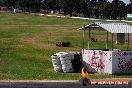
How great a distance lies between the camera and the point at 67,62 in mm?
24688

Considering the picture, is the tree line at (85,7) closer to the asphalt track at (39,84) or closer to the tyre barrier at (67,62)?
the tyre barrier at (67,62)

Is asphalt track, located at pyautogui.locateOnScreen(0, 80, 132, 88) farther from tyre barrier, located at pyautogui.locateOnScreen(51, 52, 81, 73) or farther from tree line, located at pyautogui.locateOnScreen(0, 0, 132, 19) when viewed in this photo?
tree line, located at pyautogui.locateOnScreen(0, 0, 132, 19)

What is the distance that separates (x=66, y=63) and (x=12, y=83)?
5.42 metres

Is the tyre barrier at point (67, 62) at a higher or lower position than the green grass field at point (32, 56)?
higher

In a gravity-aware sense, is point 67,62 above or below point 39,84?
above

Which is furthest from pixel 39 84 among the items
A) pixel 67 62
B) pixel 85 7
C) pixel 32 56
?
pixel 85 7

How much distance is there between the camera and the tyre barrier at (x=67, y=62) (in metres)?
24.7

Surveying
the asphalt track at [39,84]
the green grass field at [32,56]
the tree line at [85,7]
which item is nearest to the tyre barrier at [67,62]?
the green grass field at [32,56]

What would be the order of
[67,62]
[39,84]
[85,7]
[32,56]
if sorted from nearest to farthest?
[39,84] → [67,62] → [32,56] → [85,7]

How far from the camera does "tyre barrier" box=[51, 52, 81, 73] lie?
24.7 meters

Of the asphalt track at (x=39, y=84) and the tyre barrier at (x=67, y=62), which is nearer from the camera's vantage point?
the asphalt track at (x=39, y=84)

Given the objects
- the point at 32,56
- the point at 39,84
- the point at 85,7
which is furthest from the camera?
the point at 85,7

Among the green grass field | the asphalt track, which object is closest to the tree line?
the green grass field

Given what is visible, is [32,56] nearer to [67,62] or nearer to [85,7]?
[67,62]
